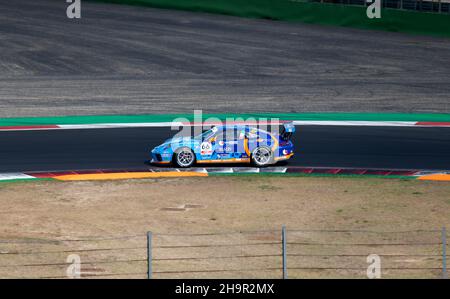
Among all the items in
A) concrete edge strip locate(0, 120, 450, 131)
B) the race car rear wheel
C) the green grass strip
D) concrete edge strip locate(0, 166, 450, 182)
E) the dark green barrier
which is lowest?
concrete edge strip locate(0, 166, 450, 182)

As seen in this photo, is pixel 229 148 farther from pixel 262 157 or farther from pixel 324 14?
pixel 324 14

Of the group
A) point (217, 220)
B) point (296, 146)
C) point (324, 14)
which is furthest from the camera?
point (324, 14)

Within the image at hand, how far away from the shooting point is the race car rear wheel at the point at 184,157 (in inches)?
1171

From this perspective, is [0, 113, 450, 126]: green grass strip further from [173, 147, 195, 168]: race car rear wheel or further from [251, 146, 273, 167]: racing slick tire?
[251, 146, 273, 167]: racing slick tire

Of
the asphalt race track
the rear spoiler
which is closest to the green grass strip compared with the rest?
the asphalt race track

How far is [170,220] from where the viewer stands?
76.6 feet

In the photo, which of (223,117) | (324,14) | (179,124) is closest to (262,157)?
(179,124)

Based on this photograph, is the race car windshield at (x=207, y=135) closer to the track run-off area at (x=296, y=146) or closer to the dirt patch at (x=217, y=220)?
the dirt patch at (x=217, y=220)

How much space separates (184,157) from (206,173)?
0.85 m

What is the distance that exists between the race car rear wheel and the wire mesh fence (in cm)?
808

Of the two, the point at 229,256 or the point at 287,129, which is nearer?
the point at 229,256

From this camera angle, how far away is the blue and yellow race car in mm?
29703

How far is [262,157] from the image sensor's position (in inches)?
1184
